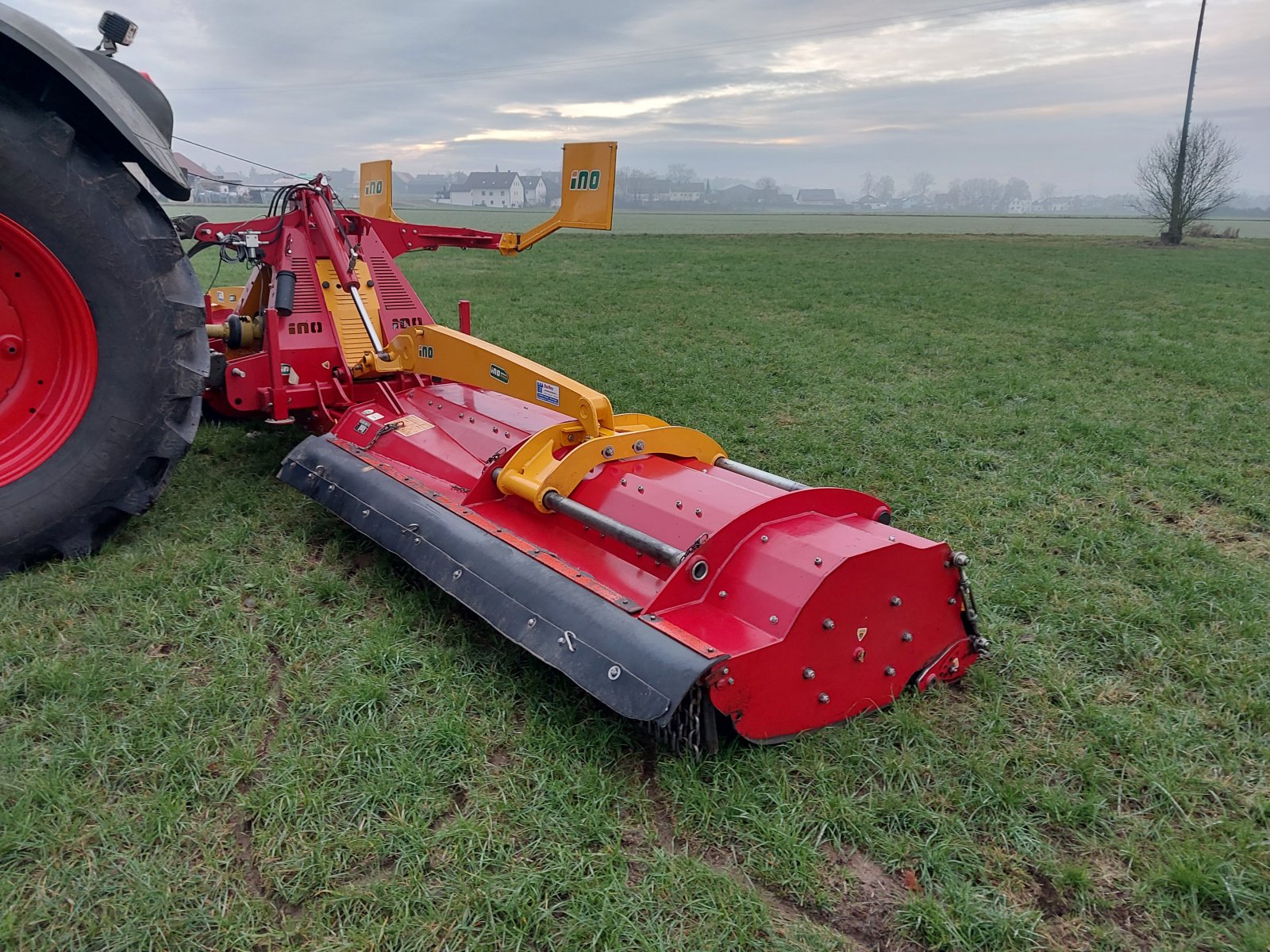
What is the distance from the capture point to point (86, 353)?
3371mm

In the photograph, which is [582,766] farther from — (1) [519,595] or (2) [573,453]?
(2) [573,453]

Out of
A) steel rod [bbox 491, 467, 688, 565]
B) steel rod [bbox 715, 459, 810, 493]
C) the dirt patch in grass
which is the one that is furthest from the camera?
the dirt patch in grass

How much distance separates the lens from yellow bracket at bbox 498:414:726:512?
10.5 ft

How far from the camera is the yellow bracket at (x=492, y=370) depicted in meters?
3.35

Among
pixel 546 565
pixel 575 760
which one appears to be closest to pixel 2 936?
pixel 575 760

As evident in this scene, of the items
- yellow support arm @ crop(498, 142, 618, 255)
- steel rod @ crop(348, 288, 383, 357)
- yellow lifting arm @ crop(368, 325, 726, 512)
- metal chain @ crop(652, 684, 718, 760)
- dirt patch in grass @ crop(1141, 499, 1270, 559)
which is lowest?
metal chain @ crop(652, 684, 718, 760)

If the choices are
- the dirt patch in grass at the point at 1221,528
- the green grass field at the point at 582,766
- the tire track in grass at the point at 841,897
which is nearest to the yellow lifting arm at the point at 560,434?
the green grass field at the point at 582,766

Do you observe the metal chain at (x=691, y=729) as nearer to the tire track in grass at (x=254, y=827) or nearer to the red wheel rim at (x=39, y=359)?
the tire track in grass at (x=254, y=827)

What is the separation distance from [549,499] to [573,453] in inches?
8.0

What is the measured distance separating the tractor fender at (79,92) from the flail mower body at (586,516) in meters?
0.94

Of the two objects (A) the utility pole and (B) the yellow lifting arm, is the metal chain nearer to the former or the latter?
(B) the yellow lifting arm

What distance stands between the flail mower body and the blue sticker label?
0.04 ft

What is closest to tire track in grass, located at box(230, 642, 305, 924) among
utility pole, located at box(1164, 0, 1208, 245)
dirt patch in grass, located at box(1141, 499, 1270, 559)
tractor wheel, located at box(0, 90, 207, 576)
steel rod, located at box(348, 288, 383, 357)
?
tractor wheel, located at box(0, 90, 207, 576)

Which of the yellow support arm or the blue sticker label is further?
the yellow support arm
